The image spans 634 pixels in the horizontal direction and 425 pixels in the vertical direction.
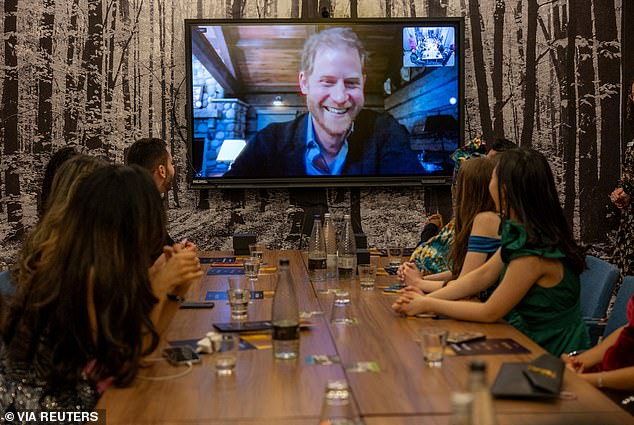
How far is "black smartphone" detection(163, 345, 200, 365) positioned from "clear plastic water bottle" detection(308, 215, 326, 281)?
1.51 m

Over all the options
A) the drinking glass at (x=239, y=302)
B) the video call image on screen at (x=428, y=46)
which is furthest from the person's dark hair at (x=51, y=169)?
the video call image on screen at (x=428, y=46)

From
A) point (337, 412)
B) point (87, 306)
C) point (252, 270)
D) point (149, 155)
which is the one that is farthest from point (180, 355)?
point (149, 155)

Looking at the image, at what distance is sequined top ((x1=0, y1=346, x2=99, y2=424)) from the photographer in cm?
207

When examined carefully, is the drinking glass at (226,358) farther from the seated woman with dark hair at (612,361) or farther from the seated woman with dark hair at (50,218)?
the seated woman with dark hair at (612,361)

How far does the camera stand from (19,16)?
588 cm

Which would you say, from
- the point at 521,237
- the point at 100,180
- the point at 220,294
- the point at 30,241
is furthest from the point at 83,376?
the point at 521,237

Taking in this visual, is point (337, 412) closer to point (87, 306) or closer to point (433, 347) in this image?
point (433, 347)

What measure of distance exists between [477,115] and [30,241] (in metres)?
4.19

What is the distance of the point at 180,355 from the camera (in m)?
2.19

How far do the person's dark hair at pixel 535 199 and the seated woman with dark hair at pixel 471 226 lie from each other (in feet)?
1.04

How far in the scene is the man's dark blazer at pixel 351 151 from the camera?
5934mm

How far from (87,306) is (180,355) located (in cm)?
30

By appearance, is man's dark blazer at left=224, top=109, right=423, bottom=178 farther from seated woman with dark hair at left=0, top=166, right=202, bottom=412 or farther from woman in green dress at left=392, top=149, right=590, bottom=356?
seated woman with dark hair at left=0, top=166, right=202, bottom=412

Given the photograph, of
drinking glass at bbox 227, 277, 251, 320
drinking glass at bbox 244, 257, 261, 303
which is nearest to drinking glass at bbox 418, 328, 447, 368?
drinking glass at bbox 227, 277, 251, 320
